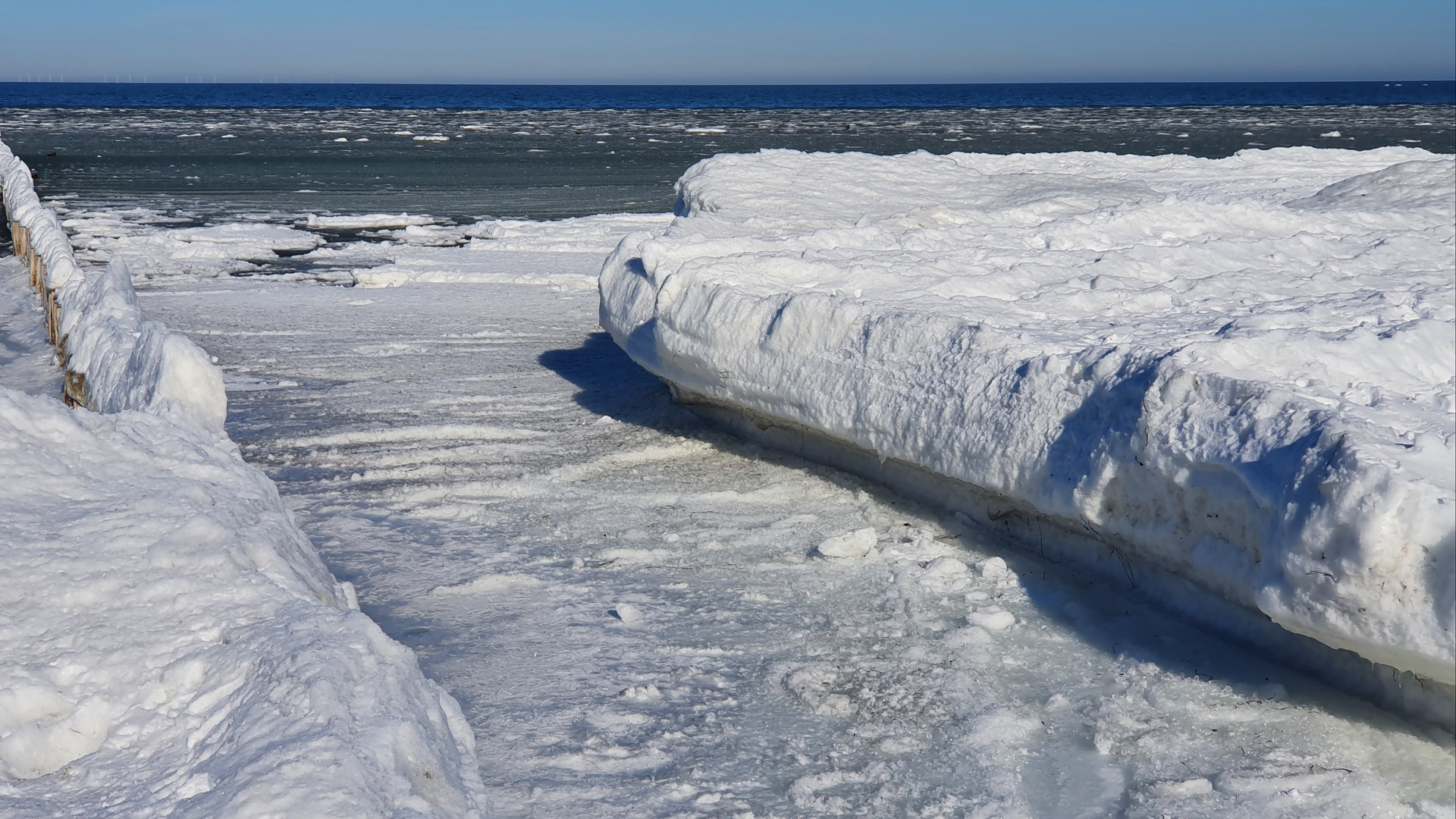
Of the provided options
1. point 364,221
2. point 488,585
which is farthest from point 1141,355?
point 364,221

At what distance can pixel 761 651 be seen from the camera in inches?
116

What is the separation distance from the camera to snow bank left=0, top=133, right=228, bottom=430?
3721 millimetres

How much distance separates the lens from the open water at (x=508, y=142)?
14305 millimetres

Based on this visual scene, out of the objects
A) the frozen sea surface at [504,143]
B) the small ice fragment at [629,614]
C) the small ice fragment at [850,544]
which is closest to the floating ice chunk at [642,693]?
the small ice fragment at [629,614]

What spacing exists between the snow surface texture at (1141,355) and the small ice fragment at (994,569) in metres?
0.20

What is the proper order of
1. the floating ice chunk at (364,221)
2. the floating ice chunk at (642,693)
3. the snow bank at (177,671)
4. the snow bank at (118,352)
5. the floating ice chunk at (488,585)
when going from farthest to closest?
the floating ice chunk at (364,221) < the snow bank at (118,352) < the floating ice chunk at (488,585) < the floating ice chunk at (642,693) < the snow bank at (177,671)

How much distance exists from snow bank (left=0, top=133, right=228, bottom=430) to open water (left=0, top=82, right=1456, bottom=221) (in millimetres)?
6532

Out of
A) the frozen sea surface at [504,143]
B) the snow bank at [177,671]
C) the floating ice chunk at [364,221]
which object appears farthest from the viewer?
the frozen sea surface at [504,143]

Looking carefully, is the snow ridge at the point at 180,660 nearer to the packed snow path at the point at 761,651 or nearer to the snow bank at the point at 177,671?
the snow bank at the point at 177,671

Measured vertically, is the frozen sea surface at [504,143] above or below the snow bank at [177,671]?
above

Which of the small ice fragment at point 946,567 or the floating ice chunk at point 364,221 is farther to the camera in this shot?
the floating ice chunk at point 364,221

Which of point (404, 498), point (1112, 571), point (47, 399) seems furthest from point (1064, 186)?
point (47, 399)

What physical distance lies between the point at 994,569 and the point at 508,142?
26.0m

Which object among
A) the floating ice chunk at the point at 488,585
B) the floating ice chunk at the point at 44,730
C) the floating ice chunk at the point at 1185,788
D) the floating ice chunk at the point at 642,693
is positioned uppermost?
the floating ice chunk at the point at 44,730
